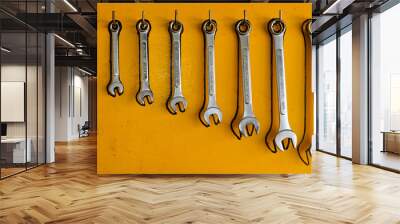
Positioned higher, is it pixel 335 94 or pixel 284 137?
pixel 335 94

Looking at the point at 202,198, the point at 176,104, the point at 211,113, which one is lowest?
the point at 202,198

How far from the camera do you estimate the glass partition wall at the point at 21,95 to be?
15.4ft

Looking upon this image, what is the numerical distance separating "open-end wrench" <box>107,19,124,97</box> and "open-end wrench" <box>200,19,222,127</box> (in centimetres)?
101

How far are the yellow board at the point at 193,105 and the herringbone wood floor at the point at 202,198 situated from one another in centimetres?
19

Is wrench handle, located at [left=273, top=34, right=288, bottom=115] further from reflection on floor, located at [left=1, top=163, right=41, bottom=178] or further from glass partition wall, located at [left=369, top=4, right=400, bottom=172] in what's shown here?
reflection on floor, located at [left=1, top=163, right=41, bottom=178]

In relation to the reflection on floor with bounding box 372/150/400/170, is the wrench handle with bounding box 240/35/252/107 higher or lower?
higher

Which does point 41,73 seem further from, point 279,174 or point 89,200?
point 279,174

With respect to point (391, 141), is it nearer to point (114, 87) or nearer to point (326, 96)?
point (326, 96)

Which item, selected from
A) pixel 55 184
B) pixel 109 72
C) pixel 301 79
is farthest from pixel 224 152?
pixel 55 184

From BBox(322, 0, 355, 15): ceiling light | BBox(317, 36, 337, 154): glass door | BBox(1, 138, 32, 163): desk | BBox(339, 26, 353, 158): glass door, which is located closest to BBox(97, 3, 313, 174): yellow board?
BBox(322, 0, 355, 15): ceiling light

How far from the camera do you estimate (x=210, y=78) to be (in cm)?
424

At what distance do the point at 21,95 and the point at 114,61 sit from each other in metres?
1.86

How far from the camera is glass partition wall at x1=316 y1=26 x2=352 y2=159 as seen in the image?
6398mm

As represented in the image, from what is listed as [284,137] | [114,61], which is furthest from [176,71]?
[284,137]
